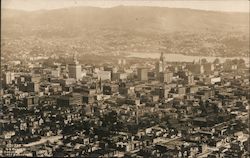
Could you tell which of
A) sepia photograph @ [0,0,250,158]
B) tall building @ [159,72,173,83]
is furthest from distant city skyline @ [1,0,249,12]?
tall building @ [159,72,173,83]

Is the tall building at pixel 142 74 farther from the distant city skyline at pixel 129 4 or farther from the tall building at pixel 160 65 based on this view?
the distant city skyline at pixel 129 4

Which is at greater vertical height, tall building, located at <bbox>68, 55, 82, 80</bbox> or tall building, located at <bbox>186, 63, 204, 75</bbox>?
tall building, located at <bbox>186, 63, 204, 75</bbox>

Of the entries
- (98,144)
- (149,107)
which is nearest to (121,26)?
(149,107)

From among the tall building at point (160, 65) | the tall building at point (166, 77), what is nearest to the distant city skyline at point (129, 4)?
the tall building at point (160, 65)

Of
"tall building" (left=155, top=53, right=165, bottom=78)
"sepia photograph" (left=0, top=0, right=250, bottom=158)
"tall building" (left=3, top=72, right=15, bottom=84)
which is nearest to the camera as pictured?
"sepia photograph" (left=0, top=0, right=250, bottom=158)

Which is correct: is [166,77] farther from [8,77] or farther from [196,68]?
[8,77]

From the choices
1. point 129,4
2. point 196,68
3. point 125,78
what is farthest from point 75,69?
point 196,68

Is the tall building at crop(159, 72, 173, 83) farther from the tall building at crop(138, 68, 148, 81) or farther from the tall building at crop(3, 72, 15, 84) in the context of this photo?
the tall building at crop(3, 72, 15, 84)

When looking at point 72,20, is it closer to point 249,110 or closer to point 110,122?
point 110,122
